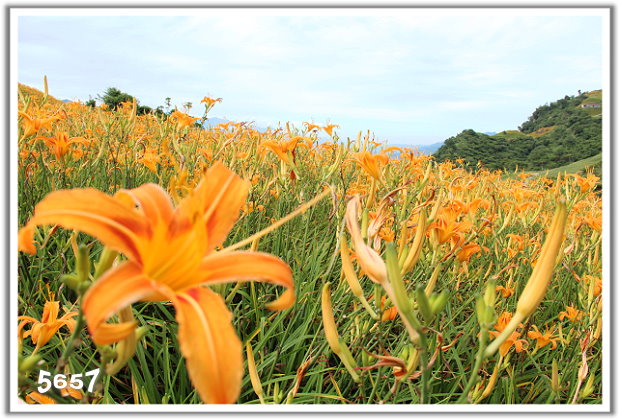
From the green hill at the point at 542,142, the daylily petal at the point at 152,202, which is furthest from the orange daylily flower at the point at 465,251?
→ the green hill at the point at 542,142

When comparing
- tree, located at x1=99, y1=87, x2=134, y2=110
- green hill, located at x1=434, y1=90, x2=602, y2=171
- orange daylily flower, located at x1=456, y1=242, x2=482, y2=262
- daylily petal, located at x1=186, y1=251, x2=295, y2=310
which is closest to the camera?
daylily petal, located at x1=186, y1=251, x2=295, y2=310

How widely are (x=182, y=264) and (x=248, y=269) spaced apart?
4.4 inches

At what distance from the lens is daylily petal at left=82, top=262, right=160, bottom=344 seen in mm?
451

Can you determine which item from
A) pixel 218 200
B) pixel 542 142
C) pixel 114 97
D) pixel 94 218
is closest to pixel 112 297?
pixel 94 218

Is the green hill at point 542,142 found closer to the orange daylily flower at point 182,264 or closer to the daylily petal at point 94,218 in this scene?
the orange daylily flower at point 182,264

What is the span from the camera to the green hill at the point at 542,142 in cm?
816

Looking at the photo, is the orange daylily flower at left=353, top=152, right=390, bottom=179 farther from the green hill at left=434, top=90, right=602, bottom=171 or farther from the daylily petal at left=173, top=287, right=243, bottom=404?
the green hill at left=434, top=90, right=602, bottom=171

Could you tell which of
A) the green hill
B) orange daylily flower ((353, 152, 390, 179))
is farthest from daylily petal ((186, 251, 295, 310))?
the green hill

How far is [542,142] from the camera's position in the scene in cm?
995

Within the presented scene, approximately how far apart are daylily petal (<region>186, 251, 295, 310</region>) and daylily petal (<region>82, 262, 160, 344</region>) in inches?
3.4

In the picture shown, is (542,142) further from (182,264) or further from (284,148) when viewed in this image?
(182,264)

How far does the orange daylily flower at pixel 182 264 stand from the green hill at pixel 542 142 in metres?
8.19
